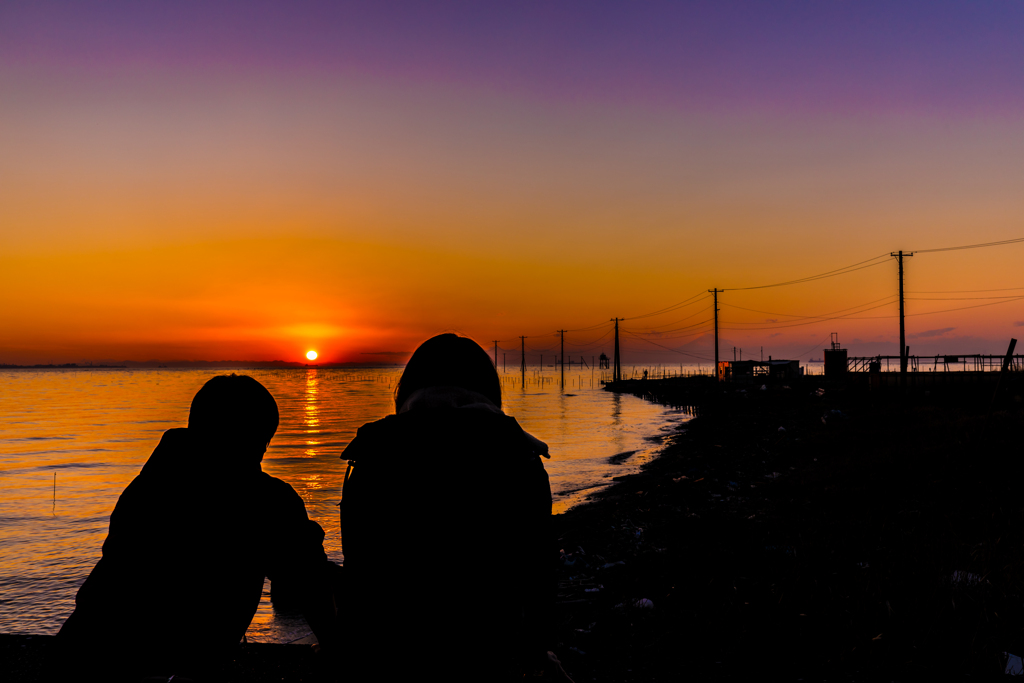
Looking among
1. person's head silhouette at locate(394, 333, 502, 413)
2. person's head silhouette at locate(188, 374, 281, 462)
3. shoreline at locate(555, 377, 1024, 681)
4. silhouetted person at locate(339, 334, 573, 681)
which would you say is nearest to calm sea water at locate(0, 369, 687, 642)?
silhouetted person at locate(339, 334, 573, 681)

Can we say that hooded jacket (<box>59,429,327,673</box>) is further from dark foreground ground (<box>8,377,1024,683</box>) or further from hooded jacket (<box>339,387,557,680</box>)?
hooded jacket (<box>339,387,557,680</box>)

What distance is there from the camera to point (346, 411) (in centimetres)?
5409

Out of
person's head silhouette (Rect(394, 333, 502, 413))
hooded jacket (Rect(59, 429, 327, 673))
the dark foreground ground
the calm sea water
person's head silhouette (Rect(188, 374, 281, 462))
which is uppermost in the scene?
person's head silhouette (Rect(394, 333, 502, 413))

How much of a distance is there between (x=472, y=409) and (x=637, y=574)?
20.8ft

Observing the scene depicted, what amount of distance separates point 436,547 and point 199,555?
120cm

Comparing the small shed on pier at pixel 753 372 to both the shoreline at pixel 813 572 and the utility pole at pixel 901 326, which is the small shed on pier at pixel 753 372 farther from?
the shoreline at pixel 813 572

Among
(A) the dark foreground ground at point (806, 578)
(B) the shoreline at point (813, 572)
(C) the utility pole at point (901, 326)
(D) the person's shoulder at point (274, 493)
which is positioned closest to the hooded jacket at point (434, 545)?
(D) the person's shoulder at point (274, 493)

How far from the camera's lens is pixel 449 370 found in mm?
2051

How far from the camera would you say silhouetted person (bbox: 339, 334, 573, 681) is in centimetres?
170

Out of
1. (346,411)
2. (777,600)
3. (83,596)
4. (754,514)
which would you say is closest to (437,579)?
(83,596)

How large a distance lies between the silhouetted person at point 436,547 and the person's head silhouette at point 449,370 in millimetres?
236

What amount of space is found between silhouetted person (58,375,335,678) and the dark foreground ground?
40cm

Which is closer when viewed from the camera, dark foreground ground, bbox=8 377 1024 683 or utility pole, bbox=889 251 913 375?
dark foreground ground, bbox=8 377 1024 683

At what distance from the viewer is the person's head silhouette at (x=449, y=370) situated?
204 centimetres
